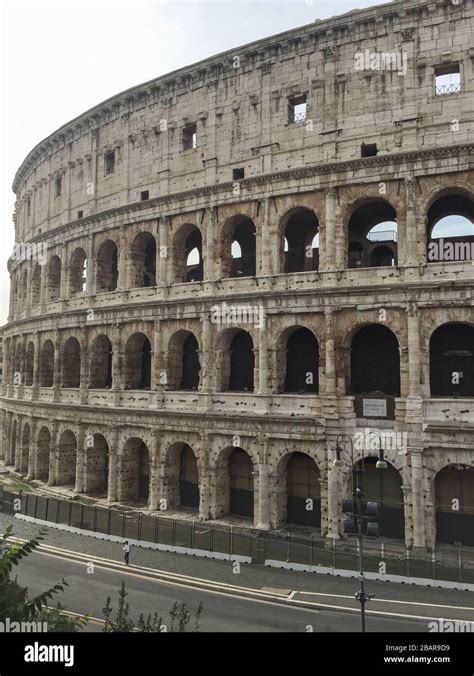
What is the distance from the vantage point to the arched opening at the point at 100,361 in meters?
31.4

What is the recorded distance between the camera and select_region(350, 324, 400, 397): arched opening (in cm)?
2383

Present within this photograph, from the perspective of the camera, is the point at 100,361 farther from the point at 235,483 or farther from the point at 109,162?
the point at 109,162

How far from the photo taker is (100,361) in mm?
31781

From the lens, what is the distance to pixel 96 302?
31.3 m

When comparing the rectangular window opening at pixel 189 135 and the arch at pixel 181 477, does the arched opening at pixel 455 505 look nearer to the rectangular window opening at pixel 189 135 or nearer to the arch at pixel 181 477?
the arch at pixel 181 477

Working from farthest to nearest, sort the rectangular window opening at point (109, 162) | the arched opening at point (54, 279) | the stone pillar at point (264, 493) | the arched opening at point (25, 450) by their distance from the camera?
the arched opening at point (25, 450) < the arched opening at point (54, 279) < the rectangular window opening at point (109, 162) < the stone pillar at point (264, 493)

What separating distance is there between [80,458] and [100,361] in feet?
19.6

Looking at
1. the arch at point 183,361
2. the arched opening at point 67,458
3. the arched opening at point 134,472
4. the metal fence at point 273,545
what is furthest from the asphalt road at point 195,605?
the arched opening at point 67,458

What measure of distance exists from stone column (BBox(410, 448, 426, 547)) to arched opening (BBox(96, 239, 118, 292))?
2082 cm

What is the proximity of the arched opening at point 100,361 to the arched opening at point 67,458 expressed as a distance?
3.89 metres

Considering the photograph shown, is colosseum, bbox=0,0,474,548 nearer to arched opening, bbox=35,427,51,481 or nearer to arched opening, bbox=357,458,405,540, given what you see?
arched opening, bbox=357,458,405,540

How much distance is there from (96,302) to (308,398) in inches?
593

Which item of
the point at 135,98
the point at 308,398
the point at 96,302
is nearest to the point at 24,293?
the point at 96,302

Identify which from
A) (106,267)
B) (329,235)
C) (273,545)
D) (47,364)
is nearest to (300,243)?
(329,235)
